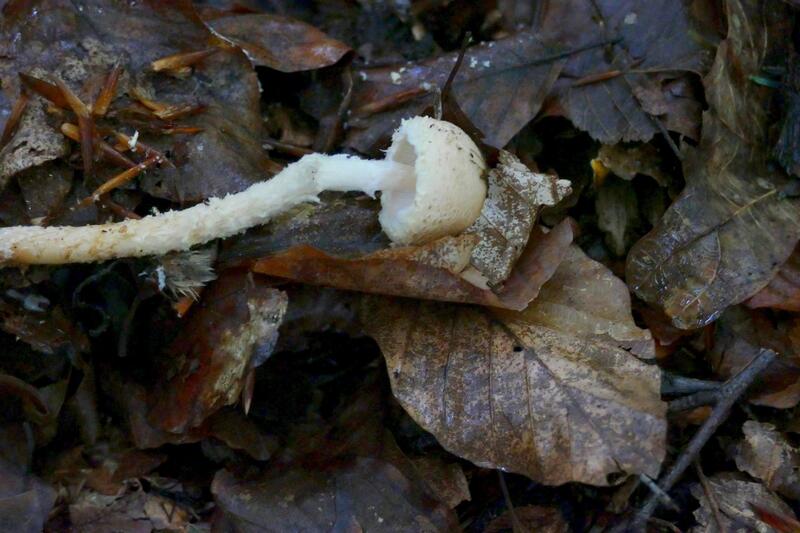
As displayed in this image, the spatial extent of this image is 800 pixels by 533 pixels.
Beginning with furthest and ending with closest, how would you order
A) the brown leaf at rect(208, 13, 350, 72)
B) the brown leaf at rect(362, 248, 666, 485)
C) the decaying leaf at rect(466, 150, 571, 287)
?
the brown leaf at rect(208, 13, 350, 72) < the decaying leaf at rect(466, 150, 571, 287) < the brown leaf at rect(362, 248, 666, 485)

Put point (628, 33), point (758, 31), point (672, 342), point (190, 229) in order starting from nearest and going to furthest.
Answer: point (190, 229) → point (672, 342) → point (758, 31) → point (628, 33)

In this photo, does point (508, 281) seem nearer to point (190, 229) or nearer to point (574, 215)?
point (574, 215)

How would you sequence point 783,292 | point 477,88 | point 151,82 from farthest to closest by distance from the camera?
point 477,88 < point 151,82 < point 783,292

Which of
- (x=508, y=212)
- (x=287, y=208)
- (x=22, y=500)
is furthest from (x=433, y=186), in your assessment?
(x=22, y=500)

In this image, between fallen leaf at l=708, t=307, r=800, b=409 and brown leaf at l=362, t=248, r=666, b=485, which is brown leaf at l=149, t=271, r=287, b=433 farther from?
fallen leaf at l=708, t=307, r=800, b=409

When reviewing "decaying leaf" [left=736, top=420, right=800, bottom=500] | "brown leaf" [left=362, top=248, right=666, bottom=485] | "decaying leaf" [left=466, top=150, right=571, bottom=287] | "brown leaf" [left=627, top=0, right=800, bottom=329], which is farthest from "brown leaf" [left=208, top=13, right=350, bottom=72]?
"decaying leaf" [left=736, top=420, right=800, bottom=500]

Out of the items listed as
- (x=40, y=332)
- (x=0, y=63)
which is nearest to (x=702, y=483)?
(x=40, y=332)

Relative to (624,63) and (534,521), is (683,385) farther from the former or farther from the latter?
(624,63)
